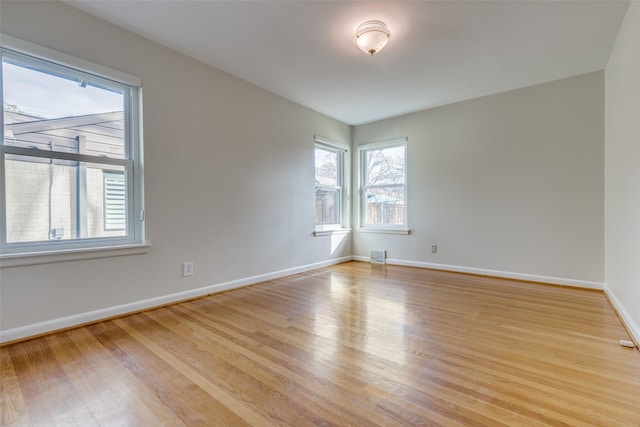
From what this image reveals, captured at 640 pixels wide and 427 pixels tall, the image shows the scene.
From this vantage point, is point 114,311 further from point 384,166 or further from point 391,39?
point 384,166

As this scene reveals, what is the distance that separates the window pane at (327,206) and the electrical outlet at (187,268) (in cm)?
219

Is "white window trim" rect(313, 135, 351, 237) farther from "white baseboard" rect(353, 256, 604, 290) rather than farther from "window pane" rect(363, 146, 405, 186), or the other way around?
"white baseboard" rect(353, 256, 604, 290)

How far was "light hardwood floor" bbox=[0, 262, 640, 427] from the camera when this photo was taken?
1.34 metres

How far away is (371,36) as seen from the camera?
245 centimetres

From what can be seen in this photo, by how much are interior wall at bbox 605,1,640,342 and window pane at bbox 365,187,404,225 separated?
2.45 meters

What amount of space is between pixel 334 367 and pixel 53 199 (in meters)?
2.39

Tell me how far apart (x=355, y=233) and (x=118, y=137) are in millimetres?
3824

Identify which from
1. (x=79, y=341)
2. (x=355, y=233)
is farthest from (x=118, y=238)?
(x=355, y=233)

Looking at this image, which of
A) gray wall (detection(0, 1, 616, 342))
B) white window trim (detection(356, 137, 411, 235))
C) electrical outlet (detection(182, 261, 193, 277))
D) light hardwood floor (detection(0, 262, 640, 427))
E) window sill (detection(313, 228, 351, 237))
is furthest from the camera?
white window trim (detection(356, 137, 411, 235))

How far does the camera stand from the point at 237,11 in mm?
2309

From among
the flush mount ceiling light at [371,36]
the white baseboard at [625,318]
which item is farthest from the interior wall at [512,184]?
the flush mount ceiling light at [371,36]

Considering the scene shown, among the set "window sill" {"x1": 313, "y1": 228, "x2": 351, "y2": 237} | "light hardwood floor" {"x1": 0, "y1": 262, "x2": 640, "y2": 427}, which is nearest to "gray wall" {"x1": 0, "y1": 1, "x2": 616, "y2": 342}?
"window sill" {"x1": 313, "y1": 228, "x2": 351, "y2": 237}

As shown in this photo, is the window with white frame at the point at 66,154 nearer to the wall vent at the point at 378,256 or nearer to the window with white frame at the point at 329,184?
the window with white frame at the point at 329,184

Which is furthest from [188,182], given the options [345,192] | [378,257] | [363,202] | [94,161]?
[378,257]
